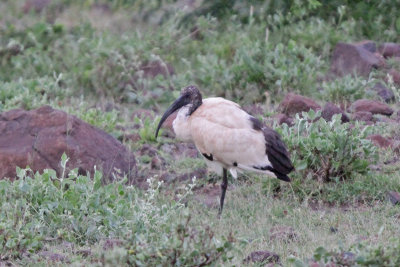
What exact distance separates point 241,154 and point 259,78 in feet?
9.86

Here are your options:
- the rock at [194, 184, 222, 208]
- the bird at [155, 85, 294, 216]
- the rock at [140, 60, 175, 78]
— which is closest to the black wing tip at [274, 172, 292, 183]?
the bird at [155, 85, 294, 216]

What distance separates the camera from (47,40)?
1140cm

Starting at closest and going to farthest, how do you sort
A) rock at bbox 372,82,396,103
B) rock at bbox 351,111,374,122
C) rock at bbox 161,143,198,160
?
rock at bbox 161,143,198,160, rock at bbox 351,111,374,122, rock at bbox 372,82,396,103

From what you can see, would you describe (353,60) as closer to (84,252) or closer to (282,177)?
(282,177)

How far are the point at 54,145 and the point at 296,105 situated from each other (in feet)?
8.31

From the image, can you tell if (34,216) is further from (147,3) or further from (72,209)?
(147,3)

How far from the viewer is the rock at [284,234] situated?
558 centimetres

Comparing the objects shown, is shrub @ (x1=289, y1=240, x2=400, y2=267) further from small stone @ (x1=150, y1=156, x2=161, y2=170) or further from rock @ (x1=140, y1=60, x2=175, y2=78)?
rock @ (x1=140, y1=60, x2=175, y2=78)

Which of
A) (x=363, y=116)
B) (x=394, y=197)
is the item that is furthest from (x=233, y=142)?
(x=363, y=116)

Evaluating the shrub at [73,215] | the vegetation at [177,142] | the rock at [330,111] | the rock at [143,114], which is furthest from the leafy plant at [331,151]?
the rock at [143,114]

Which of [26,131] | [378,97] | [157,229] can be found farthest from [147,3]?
[157,229]

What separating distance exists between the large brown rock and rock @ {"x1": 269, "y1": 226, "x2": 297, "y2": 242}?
59.3 inches

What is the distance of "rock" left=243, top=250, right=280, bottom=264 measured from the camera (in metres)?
5.04

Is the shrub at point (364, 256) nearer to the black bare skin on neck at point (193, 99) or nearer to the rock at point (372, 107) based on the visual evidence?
the black bare skin on neck at point (193, 99)
